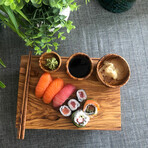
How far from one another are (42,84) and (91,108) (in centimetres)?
36

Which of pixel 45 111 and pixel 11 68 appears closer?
pixel 45 111

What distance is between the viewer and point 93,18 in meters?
1.60

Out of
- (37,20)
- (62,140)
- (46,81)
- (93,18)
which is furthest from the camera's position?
(93,18)

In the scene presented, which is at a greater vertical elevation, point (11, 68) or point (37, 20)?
point (37, 20)

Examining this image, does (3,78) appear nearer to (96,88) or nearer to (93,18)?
(96,88)

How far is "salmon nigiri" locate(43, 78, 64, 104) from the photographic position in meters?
1.12

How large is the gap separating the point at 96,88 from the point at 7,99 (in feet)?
2.62

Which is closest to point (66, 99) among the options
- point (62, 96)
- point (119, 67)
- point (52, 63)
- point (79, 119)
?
point (62, 96)

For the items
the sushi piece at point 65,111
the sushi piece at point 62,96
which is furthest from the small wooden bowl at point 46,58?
the sushi piece at point 65,111

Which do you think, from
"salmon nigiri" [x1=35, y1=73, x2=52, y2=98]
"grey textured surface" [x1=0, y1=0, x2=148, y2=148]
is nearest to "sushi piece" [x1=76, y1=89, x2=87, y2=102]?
"salmon nigiri" [x1=35, y1=73, x2=52, y2=98]

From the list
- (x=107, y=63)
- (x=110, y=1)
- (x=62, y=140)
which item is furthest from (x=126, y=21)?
(x=62, y=140)

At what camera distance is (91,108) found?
1142 millimetres

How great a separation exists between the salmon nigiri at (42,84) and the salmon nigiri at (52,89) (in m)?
0.03

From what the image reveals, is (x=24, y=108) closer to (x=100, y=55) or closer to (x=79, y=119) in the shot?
(x=79, y=119)
